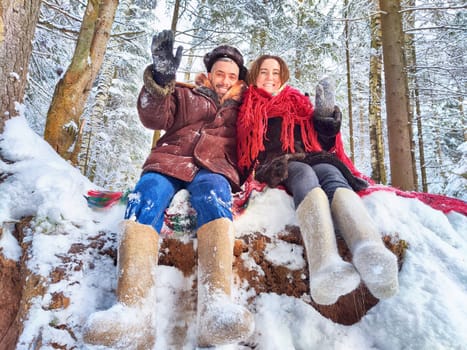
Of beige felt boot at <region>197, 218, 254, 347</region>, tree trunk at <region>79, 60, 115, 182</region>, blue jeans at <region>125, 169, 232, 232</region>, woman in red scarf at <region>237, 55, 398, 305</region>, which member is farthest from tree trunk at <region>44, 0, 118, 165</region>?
tree trunk at <region>79, 60, 115, 182</region>

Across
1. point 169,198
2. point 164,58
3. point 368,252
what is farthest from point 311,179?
point 164,58

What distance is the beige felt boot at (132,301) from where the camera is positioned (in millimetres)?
1460

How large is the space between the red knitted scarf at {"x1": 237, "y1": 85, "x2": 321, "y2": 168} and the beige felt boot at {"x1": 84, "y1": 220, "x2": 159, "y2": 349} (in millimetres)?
1071

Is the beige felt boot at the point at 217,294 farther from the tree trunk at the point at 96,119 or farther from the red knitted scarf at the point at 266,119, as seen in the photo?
the tree trunk at the point at 96,119

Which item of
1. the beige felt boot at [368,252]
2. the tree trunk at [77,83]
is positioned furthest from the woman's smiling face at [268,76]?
the tree trunk at [77,83]

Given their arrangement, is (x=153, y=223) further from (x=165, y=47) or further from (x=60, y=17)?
(x=60, y=17)

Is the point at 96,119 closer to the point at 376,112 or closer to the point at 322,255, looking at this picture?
the point at 376,112

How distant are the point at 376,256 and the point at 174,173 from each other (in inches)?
52.4

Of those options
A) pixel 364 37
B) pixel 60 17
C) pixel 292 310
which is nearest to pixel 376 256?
pixel 292 310

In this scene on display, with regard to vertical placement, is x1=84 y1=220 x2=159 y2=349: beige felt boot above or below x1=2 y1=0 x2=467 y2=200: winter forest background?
below

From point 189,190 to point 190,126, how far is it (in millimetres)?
587

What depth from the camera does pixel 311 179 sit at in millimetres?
2219

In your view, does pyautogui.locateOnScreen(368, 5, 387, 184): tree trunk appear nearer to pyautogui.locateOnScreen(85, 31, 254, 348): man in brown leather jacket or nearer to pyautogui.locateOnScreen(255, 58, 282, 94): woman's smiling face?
pyautogui.locateOnScreen(255, 58, 282, 94): woman's smiling face

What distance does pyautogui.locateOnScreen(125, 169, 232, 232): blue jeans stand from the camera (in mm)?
1973
